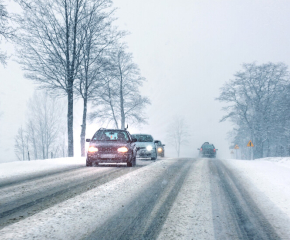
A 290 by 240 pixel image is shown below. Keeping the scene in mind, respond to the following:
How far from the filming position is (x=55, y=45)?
2269 cm

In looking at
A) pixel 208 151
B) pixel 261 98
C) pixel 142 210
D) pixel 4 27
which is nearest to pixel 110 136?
pixel 4 27

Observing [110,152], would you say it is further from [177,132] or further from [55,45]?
[177,132]

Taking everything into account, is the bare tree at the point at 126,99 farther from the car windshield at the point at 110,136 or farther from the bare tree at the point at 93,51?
the car windshield at the point at 110,136

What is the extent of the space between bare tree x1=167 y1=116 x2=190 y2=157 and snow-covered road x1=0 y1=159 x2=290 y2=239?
71162mm

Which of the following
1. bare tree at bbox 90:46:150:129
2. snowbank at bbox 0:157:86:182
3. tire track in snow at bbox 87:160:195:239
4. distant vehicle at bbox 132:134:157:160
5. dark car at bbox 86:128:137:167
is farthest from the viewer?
bare tree at bbox 90:46:150:129

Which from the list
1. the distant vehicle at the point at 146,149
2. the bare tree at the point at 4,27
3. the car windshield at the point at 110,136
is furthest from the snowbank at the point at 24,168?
the distant vehicle at the point at 146,149

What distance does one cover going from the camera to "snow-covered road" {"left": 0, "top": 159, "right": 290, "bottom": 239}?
4211 millimetres

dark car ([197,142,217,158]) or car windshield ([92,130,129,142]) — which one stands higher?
car windshield ([92,130,129,142])

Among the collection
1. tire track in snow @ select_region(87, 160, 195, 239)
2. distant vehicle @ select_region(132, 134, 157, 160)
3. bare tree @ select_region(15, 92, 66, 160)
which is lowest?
tire track in snow @ select_region(87, 160, 195, 239)

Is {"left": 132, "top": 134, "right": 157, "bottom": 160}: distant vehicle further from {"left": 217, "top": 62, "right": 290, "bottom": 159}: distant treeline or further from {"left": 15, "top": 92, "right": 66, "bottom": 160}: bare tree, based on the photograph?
{"left": 15, "top": 92, "right": 66, "bottom": 160}: bare tree

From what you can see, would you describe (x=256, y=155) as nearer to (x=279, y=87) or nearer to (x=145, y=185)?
(x=279, y=87)

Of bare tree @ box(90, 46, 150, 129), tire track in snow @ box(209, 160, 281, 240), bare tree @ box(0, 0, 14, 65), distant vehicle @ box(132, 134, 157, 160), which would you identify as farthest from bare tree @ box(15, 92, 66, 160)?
tire track in snow @ box(209, 160, 281, 240)

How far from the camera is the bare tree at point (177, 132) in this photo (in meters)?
79.6

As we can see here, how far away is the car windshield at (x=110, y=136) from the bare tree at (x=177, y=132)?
6473cm
